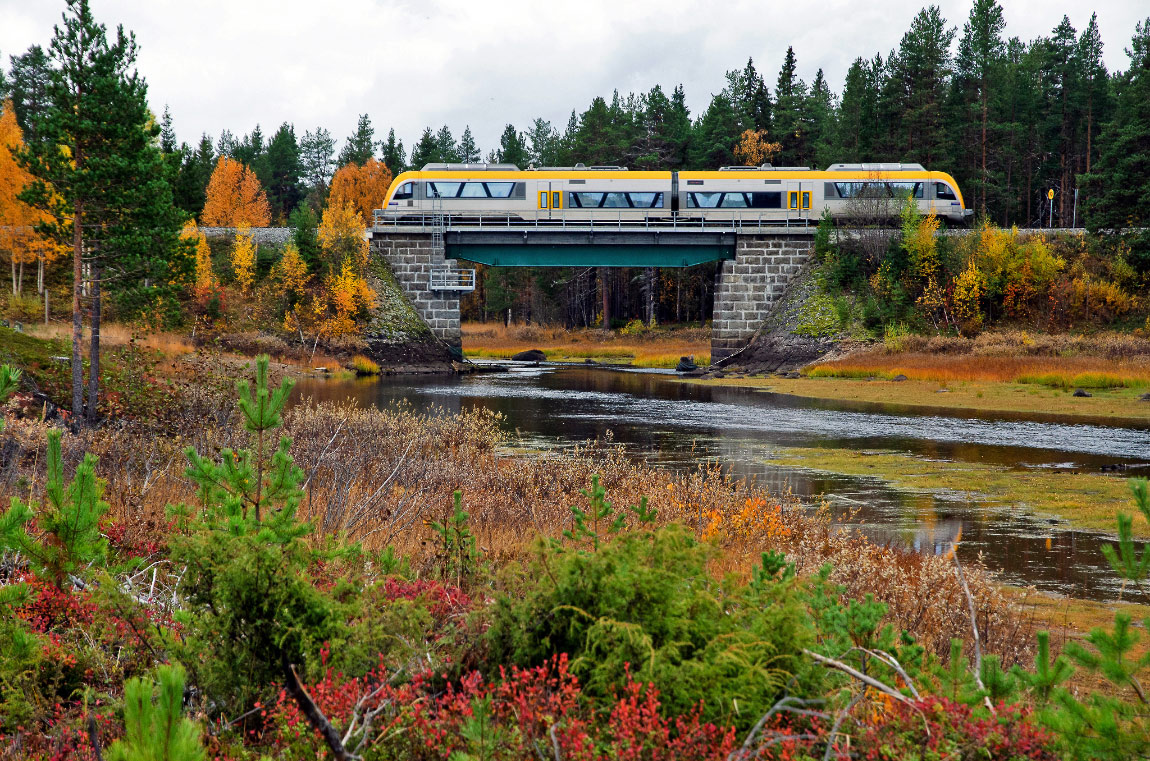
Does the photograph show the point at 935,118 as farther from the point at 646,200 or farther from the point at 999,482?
the point at 999,482

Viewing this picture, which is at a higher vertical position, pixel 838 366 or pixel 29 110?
pixel 29 110

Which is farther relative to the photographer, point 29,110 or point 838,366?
point 29,110

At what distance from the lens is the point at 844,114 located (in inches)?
2820

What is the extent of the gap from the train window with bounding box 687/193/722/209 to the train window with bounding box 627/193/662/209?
1.84 meters

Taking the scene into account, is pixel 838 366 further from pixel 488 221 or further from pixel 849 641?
pixel 849 641

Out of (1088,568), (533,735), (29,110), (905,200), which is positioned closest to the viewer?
(533,735)

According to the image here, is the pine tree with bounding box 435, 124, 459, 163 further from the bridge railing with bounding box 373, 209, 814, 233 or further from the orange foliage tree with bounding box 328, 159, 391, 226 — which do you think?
the bridge railing with bounding box 373, 209, 814, 233

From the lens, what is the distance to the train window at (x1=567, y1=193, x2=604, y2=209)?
50312 millimetres

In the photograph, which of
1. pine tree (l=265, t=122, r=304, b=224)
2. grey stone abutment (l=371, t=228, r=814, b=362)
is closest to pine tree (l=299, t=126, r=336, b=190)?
pine tree (l=265, t=122, r=304, b=224)

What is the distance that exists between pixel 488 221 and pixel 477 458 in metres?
38.1

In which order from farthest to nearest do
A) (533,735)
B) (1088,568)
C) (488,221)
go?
(488,221)
(1088,568)
(533,735)

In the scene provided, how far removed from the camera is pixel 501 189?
50438 mm

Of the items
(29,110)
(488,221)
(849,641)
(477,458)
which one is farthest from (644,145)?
(849,641)

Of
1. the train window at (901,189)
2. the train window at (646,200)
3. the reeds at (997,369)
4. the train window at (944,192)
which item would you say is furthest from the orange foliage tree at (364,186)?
the reeds at (997,369)
